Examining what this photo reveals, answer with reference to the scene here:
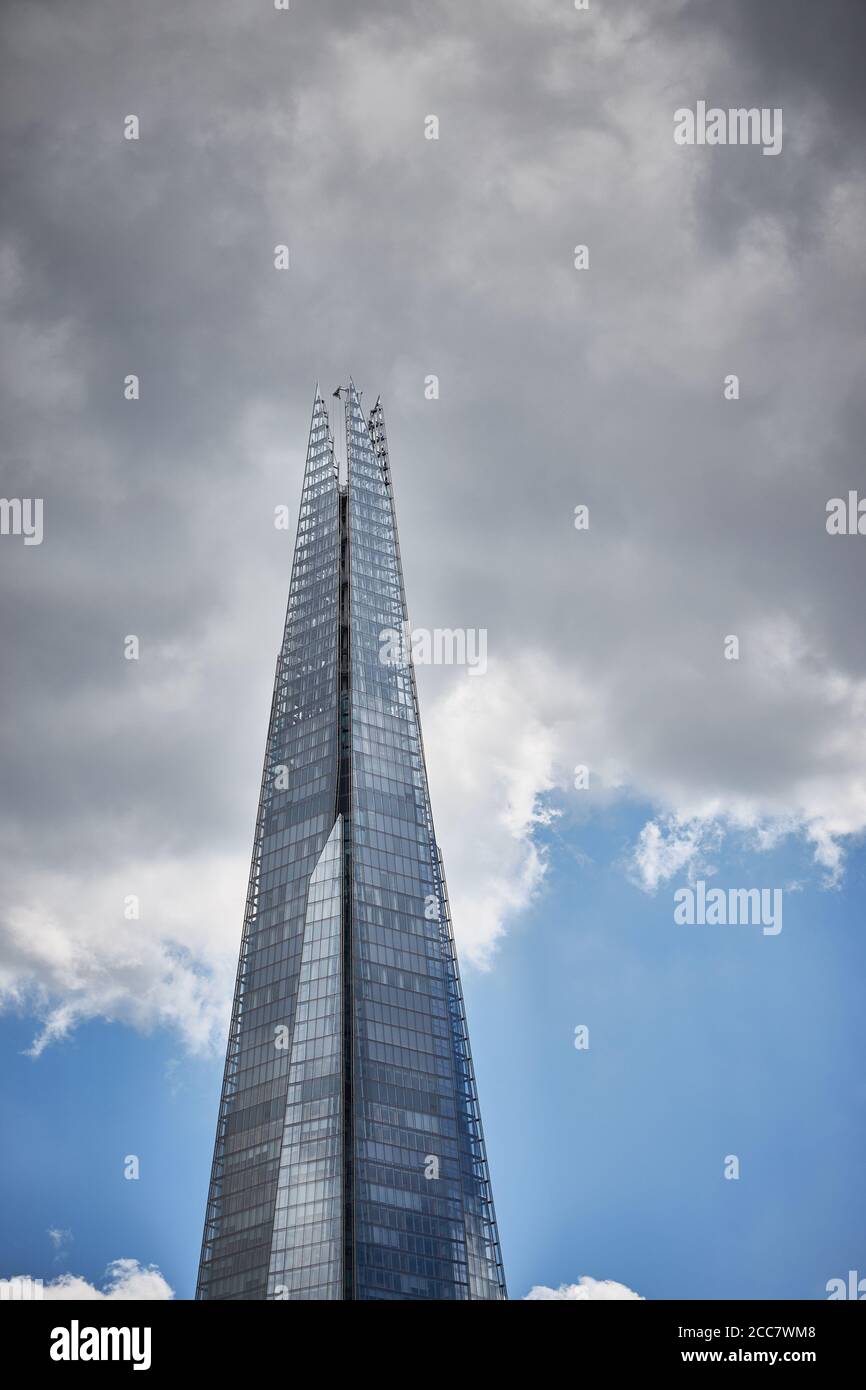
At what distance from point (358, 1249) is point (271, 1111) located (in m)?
21.4

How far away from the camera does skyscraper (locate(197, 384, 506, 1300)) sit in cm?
16375

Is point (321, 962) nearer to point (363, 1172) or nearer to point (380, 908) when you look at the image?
point (380, 908)

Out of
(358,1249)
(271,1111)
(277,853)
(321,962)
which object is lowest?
(358,1249)

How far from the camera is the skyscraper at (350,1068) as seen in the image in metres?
164

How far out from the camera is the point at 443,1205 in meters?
169

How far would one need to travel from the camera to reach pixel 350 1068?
171625 mm
